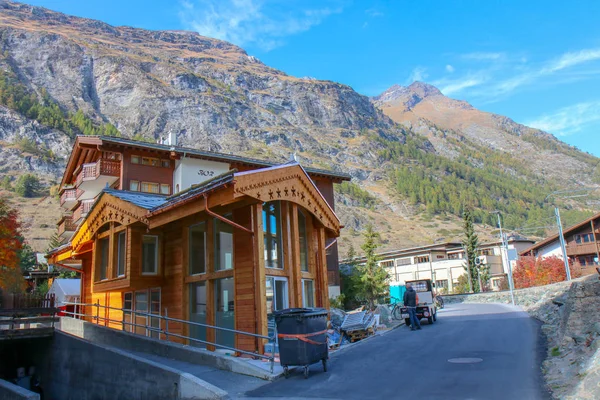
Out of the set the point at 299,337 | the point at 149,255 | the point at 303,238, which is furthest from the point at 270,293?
the point at 149,255

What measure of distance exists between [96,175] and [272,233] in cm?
2236

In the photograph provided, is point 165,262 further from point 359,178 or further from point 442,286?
point 359,178

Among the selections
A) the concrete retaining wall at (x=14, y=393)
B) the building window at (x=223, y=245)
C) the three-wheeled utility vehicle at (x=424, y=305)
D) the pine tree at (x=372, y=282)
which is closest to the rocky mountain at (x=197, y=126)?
the pine tree at (x=372, y=282)

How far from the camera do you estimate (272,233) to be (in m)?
15.6

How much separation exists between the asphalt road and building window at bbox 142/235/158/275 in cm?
809

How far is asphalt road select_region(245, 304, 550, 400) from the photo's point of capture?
29.1 ft

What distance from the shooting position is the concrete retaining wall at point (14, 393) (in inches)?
499

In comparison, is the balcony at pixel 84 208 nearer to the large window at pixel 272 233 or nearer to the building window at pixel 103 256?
the building window at pixel 103 256

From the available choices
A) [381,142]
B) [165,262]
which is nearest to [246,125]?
[381,142]

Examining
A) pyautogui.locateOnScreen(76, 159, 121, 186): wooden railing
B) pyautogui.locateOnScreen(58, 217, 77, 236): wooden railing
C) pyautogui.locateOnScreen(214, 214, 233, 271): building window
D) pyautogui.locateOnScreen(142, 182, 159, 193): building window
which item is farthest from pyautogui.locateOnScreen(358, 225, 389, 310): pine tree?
pyautogui.locateOnScreen(58, 217, 77, 236): wooden railing

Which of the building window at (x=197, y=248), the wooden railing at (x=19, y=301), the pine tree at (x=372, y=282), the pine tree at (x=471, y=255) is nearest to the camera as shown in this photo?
the building window at (x=197, y=248)

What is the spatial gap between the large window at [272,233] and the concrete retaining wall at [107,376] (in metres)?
5.00

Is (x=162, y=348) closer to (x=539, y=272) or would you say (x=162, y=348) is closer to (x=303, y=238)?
(x=303, y=238)

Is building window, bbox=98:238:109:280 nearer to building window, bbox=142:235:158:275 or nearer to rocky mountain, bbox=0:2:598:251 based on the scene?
building window, bbox=142:235:158:275
